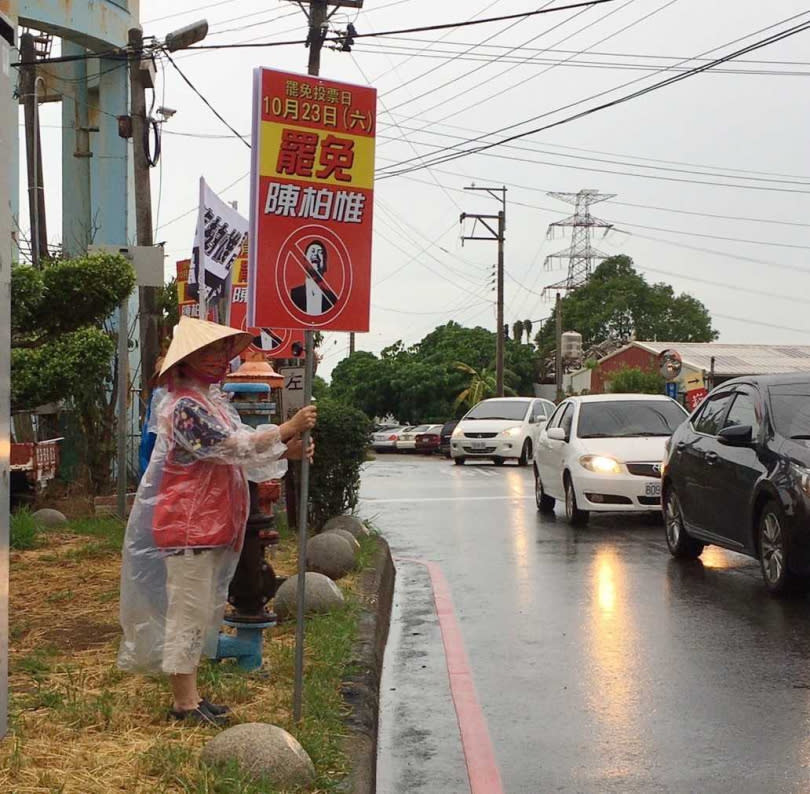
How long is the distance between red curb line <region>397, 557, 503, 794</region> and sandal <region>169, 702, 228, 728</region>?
1.04 metres

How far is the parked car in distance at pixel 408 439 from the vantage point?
49.2 m

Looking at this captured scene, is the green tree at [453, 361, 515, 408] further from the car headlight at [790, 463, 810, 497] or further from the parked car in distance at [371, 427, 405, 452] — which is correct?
the car headlight at [790, 463, 810, 497]

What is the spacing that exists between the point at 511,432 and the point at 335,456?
18.7 metres

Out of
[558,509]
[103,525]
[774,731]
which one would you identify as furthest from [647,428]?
[774,731]

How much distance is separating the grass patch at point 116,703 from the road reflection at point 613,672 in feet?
3.89

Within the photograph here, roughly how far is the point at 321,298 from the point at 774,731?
2756mm

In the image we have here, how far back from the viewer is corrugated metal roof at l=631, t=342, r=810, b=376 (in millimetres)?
56094

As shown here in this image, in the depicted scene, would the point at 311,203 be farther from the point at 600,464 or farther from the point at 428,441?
the point at 428,441

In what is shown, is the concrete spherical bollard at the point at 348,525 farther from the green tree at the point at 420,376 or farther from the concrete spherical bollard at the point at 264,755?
the green tree at the point at 420,376

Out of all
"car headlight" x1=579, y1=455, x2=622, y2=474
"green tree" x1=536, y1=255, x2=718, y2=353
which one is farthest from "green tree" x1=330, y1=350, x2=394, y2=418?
"car headlight" x1=579, y1=455, x2=622, y2=474

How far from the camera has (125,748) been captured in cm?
495

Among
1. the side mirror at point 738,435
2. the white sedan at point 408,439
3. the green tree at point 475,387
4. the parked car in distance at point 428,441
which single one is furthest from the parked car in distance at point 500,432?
the green tree at point 475,387

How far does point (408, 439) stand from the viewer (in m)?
49.6

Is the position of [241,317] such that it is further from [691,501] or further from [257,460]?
[257,460]
